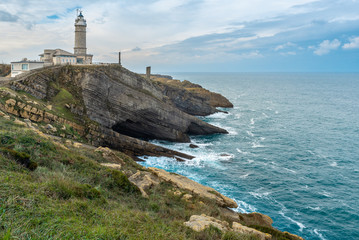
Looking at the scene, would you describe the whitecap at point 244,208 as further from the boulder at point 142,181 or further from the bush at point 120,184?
the bush at point 120,184

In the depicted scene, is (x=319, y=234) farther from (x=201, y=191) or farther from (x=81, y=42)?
(x=81, y=42)

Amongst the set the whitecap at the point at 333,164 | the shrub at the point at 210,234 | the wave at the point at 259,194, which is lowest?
the wave at the point at 259,194

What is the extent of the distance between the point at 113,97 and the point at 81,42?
19.8m

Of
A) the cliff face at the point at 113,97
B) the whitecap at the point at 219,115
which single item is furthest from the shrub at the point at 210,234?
the whitecap at the point at 219,115

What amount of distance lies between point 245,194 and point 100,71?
29.4 metres

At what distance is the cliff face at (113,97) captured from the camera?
37.2 m

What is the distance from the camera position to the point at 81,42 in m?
52.5

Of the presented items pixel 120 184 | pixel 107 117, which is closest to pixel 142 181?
pixel 120 184

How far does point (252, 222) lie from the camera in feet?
54.2

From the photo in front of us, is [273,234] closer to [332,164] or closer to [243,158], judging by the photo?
[243,158]

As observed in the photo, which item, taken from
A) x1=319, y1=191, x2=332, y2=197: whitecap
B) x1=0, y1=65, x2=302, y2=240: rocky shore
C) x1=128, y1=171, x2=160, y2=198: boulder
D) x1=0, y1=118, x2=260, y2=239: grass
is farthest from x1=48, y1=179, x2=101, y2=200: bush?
x1=319, y1=191, x2=332, y2=197: whitecap

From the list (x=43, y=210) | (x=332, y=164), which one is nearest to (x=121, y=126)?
(x=332, y=164)

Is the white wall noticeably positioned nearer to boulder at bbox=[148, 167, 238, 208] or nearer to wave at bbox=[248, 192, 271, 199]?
boulder at bbox=[148, 167, 238, 208]

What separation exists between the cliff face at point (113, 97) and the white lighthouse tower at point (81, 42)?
1129 centimetres
